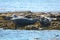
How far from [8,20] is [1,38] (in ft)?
4.24

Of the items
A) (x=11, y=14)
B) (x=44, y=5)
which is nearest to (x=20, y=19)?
(x=11, y=14)

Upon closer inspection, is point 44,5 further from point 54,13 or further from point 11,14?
point 11,14

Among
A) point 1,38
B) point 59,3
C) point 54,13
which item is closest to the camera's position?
point 1,38

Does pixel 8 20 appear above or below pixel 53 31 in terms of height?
above

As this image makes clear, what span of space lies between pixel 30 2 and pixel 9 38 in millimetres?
1499

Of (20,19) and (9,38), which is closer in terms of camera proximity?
(9,38)

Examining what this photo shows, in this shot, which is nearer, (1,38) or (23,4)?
(1,38)

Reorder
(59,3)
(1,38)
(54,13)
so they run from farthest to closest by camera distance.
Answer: (54,13) < (59,3) < (1,38)

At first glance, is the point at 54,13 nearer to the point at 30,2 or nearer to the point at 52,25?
the point at 52,25

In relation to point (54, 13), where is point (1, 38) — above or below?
below

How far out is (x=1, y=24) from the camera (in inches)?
317

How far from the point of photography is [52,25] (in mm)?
8070

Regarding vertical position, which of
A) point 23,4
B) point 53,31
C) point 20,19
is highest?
point 23,4

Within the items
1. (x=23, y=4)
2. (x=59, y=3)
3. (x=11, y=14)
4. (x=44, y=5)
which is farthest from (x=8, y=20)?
(x=59, y=3)
